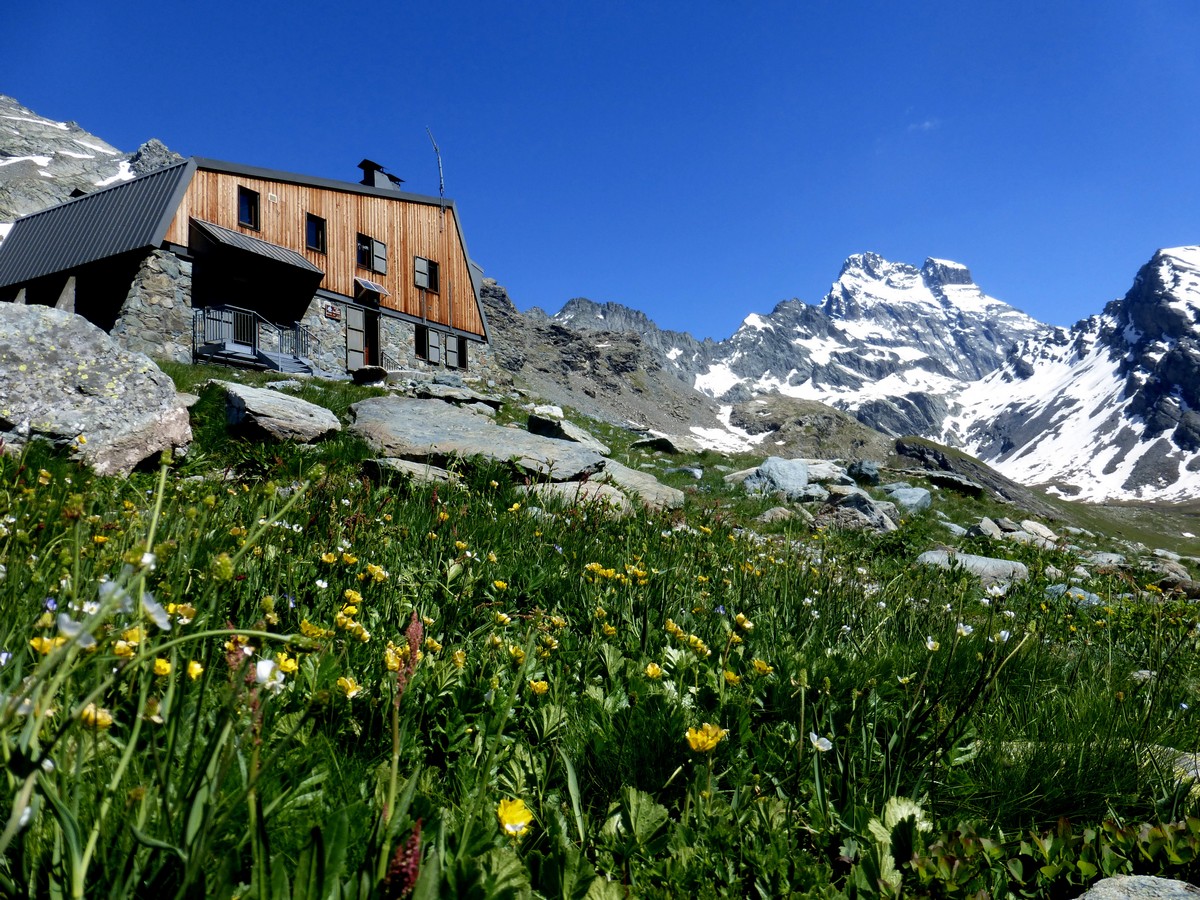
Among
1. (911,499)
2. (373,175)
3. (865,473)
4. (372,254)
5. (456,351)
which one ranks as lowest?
(911,499)

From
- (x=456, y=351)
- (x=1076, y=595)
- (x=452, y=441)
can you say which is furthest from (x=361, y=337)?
(x=1076, y=595)

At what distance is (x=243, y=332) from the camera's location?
24.7m

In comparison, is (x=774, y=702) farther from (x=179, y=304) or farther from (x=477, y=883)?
(x=179, y=304)

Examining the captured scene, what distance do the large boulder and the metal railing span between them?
56.5ft

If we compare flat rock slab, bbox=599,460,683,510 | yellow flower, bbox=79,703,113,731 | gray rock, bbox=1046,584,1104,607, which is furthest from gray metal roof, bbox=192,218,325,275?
yellow flower, bbox=79,703,113,731

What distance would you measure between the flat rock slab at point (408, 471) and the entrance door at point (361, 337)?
22.8 meters

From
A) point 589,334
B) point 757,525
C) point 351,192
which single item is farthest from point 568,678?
point 589,334

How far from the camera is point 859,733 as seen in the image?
2.70 meters

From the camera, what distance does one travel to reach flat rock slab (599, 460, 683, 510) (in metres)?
8.88

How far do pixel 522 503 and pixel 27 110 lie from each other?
256690mm

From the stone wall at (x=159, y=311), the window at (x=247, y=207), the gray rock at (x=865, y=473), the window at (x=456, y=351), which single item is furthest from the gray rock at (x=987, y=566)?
the window at (x=456, y=351)

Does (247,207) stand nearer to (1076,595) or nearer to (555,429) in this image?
(555,429)

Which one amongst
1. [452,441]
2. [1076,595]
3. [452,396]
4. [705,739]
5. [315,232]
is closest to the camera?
[705,739]

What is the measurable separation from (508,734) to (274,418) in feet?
24.0
